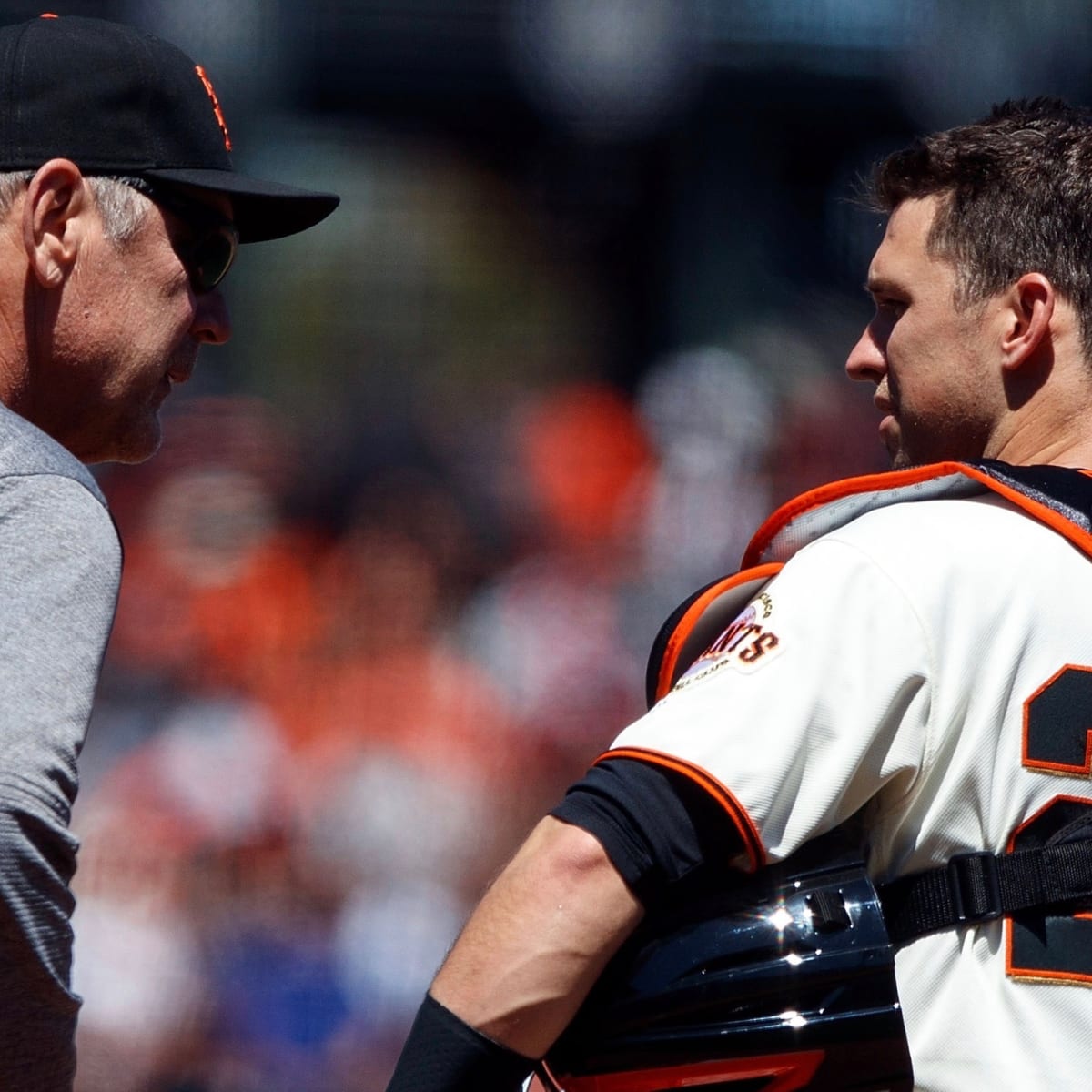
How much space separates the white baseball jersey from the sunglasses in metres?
0.77

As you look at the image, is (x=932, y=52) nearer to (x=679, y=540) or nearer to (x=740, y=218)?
(x=740, y=218)

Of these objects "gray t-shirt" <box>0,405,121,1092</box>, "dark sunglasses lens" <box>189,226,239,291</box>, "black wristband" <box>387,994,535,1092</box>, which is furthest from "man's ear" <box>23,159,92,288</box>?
"black wristband" <box>387,994,535,1092</box>

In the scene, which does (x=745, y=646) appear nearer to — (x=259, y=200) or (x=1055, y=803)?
(x=1055, y=803)

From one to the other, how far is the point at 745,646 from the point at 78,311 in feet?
2.72

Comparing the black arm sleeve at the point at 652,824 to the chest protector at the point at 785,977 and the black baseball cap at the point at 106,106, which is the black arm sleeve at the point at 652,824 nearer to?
the chest protector at the point at 785,977

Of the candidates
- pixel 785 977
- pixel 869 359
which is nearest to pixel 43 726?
pixel 785 977

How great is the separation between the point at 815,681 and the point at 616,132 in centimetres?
259

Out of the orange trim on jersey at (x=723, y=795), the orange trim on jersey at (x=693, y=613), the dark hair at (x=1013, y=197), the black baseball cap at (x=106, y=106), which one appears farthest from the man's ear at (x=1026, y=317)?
the black baseball cap at (x=106, y=106)

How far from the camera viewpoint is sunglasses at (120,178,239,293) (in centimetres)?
163

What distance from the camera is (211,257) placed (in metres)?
1.70

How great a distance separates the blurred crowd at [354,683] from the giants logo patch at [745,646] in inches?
84.8

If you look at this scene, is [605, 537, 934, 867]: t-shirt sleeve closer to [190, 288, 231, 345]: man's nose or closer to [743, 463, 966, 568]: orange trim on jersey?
[743, 463, 966, 568]: orange trim on jersey

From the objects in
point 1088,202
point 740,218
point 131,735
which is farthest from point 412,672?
point 1088,202

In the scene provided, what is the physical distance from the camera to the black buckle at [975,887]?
1301mm
